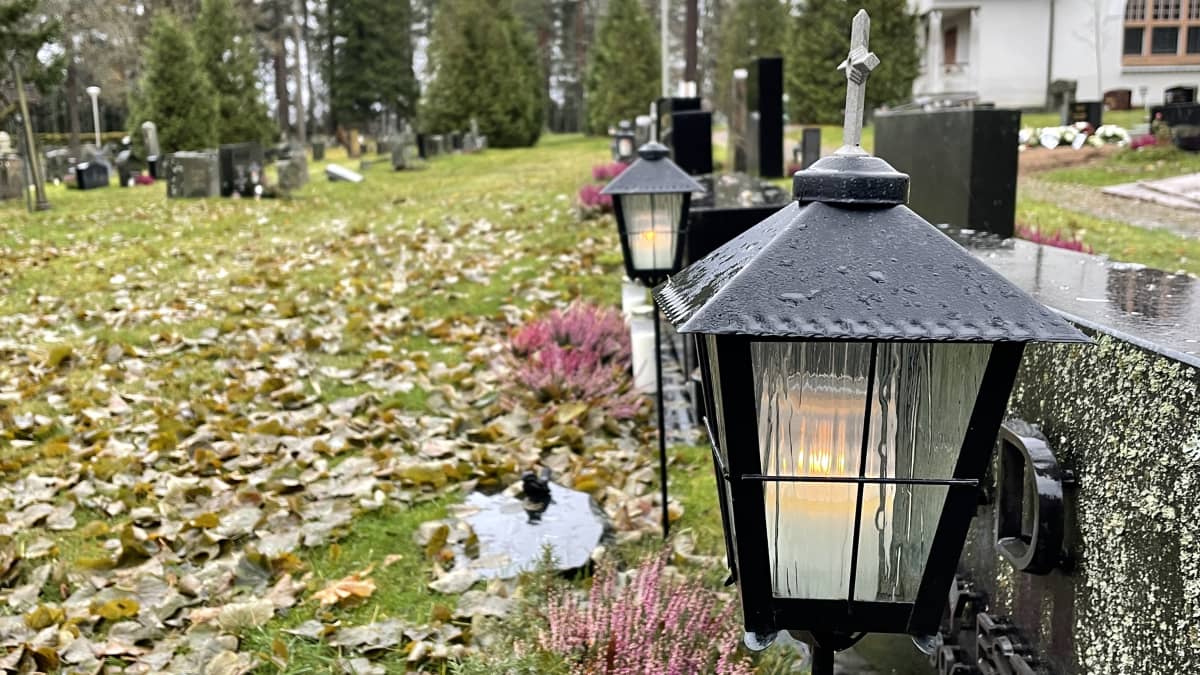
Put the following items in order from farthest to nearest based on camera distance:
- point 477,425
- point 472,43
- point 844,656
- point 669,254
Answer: point 472,43
point 477,425
point 669,254
point 844,656

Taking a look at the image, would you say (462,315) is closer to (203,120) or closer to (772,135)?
(772,135)

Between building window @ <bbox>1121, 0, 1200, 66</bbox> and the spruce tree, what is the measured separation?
2700 centimetres

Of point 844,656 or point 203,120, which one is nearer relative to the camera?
point 844,656

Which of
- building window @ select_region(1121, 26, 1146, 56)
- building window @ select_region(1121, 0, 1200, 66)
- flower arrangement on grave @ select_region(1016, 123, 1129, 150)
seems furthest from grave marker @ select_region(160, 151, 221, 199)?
building window @ select_region(1121, 26, 1146, 56)

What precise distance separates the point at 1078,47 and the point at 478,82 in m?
20.0

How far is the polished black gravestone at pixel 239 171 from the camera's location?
16953 millimetres

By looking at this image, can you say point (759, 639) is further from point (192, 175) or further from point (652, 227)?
point (192, 175)

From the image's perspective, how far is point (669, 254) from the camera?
15.1 ft

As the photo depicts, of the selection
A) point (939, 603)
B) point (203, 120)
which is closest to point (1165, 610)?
point (939, 603)

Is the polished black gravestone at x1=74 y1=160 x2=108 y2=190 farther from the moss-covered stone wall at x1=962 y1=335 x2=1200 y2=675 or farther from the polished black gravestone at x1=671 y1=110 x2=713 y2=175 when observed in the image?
the moss-covered stone wall at x1=962 y1=335 x2=1200 y2=675

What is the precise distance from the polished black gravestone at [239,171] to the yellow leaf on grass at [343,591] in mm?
14607

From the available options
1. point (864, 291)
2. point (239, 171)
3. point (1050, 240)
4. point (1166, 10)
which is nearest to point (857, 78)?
point (864, 291)

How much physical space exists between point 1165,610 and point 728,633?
116 cm

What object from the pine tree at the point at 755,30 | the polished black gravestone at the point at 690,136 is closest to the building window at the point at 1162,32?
the pine tree at the point at 755,30
